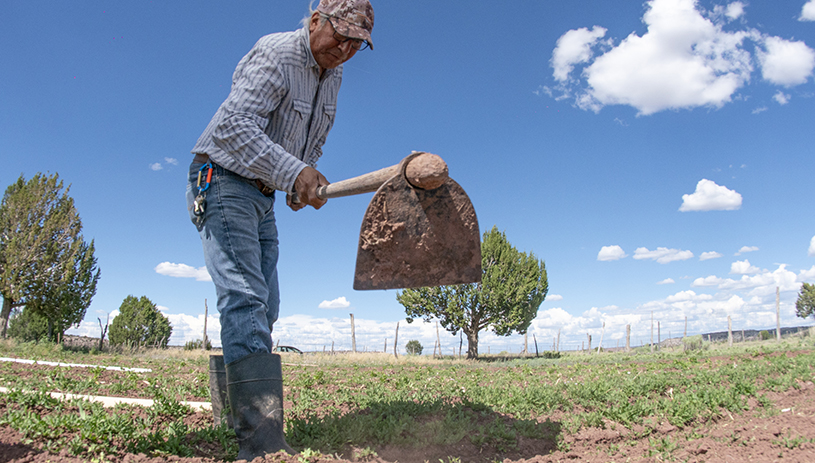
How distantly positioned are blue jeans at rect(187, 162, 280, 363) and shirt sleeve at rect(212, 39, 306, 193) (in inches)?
6.2

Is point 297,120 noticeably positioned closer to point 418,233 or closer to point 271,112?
point 271,112

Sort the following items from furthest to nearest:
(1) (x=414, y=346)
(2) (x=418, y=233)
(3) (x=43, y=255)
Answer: (1) (x=414, y=346) → (3) (x=43, y=255) → (2) (x=418, y=233)

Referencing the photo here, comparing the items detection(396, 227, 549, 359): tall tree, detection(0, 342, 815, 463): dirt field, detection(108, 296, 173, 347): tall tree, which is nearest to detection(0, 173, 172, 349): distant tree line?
detection(108, 296, 173, 347): tall tree

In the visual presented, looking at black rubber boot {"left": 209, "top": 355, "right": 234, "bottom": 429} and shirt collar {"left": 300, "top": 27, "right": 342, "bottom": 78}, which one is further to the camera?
black rubber boot {"left": 209, "top": 355, "right": 234, "bottom": 429}

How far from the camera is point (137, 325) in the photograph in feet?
105

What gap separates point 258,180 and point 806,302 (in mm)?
77054

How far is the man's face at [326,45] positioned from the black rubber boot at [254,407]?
1463mm

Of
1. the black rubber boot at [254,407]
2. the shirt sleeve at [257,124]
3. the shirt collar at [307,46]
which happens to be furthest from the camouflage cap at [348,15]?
the black rubber boot at [254,407]

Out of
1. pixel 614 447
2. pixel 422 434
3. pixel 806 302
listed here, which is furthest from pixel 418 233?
pixel 806 302

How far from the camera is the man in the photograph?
195 cm

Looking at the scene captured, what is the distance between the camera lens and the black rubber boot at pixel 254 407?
1925mm

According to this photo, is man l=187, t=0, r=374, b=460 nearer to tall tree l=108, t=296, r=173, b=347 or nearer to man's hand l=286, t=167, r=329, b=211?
man's hand l=286, t=167, r=329, b=211

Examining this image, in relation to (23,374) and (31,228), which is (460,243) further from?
(31,228)

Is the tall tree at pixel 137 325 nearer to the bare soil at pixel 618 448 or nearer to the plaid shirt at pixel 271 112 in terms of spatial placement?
the bare soil at pixel 618 448
